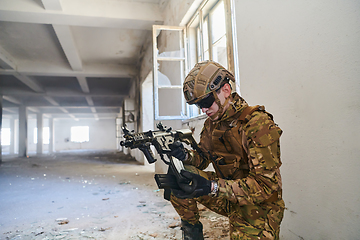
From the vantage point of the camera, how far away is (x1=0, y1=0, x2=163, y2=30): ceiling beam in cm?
353

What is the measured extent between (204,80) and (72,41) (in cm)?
451

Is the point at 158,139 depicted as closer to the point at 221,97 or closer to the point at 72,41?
the point at 221,97

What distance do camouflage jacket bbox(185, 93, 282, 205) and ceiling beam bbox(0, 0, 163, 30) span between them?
3342 mm

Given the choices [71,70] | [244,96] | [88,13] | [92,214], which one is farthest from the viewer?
[71,70]

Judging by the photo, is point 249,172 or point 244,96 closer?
point 249,172

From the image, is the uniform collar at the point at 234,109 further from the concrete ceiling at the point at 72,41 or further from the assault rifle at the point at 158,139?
the concrete ceiling at the point at 72,41

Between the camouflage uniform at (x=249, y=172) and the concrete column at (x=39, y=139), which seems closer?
the camouflage uniform at (x=249, y=172)

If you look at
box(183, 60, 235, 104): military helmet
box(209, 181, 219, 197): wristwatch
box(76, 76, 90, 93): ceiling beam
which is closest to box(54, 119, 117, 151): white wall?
box(76, 76, 90, 93): ceiling beam

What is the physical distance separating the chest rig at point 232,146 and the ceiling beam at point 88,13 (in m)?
3.33

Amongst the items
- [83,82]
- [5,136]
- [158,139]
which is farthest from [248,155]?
[5,136]

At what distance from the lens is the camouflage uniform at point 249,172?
0.94 meters

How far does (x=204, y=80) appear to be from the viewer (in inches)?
44.2

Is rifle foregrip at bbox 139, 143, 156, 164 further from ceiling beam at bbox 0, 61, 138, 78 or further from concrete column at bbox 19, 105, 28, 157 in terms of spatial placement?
concrete column at bbox 19, 105, 28, 157

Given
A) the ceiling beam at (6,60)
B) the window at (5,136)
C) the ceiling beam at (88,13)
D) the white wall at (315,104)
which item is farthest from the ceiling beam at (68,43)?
the window at (5,136)
